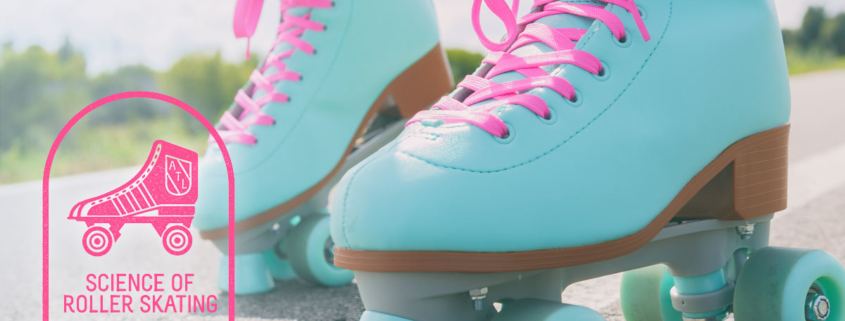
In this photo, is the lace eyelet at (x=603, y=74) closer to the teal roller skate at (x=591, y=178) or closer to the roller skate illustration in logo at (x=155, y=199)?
the teal roller skate at (x=591, y=178)

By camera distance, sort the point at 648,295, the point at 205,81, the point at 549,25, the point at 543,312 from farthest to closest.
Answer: the point at 205,81 < the point at 648,295 < the point at 549,25 < the point at 543,312

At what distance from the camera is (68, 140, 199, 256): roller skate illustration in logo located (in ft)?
4.18

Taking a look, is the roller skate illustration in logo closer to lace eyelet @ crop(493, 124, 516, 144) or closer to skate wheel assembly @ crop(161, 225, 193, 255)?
skate wheel assembly @ crop(161, 225, 193, 255)

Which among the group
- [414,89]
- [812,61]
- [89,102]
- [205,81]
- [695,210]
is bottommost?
[695,210]

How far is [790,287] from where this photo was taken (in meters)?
1.05

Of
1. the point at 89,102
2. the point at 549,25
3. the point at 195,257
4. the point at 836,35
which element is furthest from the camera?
the point at 836,35

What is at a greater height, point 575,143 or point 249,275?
point 575,143

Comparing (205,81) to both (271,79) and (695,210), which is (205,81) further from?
(695,210)

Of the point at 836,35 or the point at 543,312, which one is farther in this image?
the point at 836,35

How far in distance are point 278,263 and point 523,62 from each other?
3.74 feet

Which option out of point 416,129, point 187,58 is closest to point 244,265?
point 416,129

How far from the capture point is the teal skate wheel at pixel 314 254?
1.78 meters

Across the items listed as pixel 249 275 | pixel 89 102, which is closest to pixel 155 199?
pixel 249 275

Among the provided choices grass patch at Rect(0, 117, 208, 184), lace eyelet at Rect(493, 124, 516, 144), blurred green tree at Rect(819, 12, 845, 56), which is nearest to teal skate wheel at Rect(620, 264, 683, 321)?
lace eyelet at Rect(493, 124, 516, 144)
